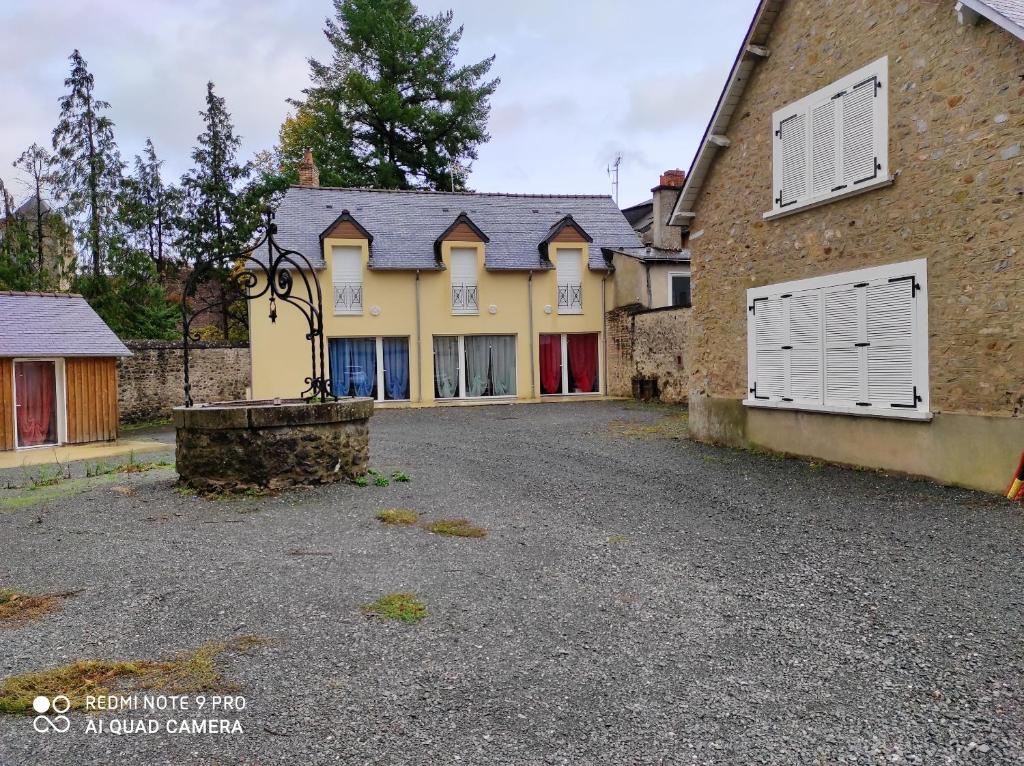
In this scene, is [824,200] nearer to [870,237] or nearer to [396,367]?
[870,237]

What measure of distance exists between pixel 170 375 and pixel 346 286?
5.58m

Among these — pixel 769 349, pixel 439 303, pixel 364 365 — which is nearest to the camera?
pixel 769 349

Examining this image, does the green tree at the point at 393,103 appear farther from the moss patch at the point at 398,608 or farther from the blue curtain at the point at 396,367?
the moss patch at the point at 398,608

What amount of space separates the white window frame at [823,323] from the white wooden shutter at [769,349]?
51 mm

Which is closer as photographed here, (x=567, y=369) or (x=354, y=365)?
(x=354, y=365)

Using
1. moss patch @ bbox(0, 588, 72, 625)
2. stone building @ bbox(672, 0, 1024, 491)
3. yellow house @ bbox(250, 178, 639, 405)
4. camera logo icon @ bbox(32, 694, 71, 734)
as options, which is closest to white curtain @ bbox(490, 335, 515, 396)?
yellow house @ bbox(250, 178, 639, 405)

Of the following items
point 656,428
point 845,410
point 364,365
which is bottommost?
point 656,428

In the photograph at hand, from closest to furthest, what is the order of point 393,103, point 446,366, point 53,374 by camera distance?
point 53,374 → point 446,366 → point 393,103

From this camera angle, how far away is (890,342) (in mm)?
8266

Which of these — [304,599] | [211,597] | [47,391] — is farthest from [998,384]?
[47,391]

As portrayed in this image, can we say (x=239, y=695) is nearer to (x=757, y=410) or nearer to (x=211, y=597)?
(x=211, y=597)

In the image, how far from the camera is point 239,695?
122 inches

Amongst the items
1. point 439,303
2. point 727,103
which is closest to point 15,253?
point 439,303

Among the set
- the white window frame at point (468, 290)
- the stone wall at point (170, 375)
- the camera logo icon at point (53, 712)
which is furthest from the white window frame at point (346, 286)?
the camera logo icon at point (53, 712)
